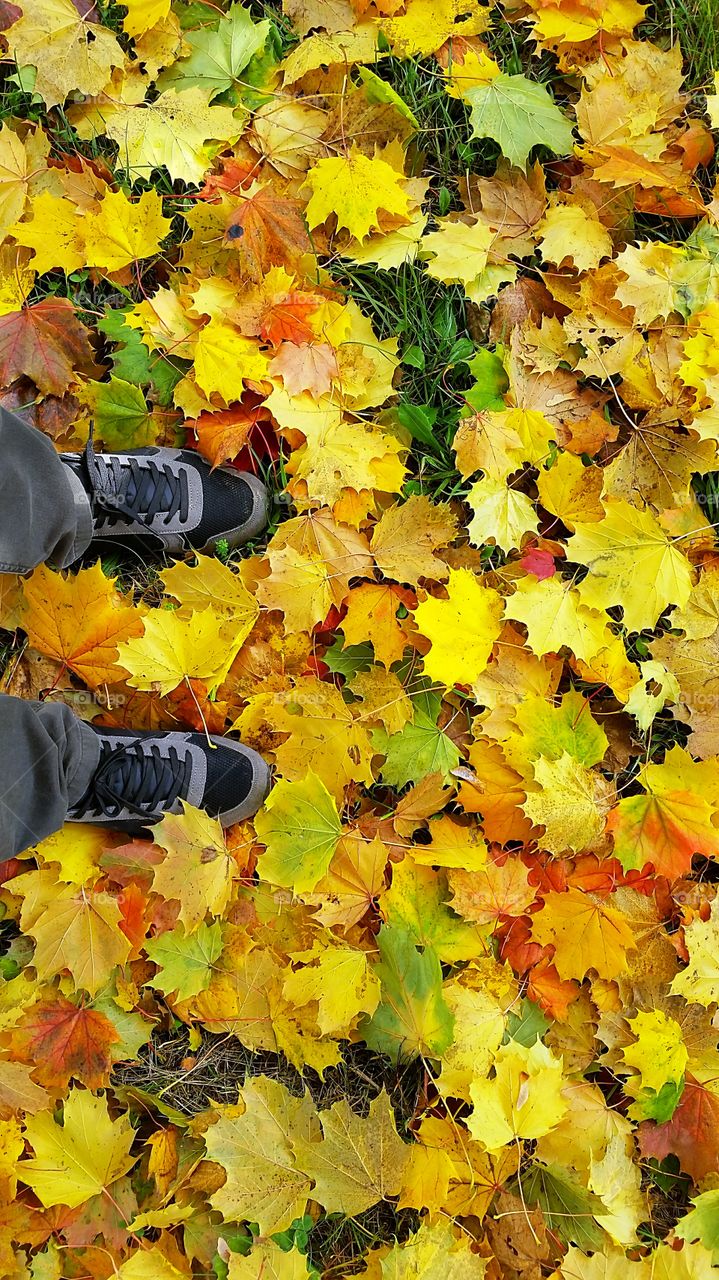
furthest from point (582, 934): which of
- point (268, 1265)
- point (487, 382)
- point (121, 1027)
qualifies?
point (487, 382)

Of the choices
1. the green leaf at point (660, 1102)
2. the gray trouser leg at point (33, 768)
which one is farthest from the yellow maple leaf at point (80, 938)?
the green leaf at point (660, 1102)

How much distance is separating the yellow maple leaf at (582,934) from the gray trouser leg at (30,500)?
48.9 inches

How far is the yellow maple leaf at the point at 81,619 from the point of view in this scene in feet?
6.44

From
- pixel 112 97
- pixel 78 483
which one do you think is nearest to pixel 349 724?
pixel 78 483

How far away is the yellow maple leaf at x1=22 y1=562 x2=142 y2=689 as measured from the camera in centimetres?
196

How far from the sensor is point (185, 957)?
1900 millimetres

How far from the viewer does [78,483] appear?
6.29 ft

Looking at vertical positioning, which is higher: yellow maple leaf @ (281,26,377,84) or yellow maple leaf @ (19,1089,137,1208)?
yellow maple leaf @ (281,26,377,84)

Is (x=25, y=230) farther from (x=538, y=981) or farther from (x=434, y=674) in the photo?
(x=538, y=981)

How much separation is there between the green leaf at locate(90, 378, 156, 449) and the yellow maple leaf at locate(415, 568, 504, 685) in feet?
2.53

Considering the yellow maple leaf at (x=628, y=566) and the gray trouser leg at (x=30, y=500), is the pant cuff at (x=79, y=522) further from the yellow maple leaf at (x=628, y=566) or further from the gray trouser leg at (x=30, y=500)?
the yellow maple leaf at (x=628, y=566)

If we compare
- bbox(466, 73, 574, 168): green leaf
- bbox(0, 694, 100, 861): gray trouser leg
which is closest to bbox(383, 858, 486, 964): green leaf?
bbox(0, 694, 100, 861): gray trouser leg

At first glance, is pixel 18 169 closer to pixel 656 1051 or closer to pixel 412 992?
pixel 412 992

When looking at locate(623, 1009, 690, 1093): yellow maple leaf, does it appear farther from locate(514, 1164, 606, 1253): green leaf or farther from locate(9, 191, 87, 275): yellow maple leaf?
locate(9, 191, 87, 275): yellow maple leaf
